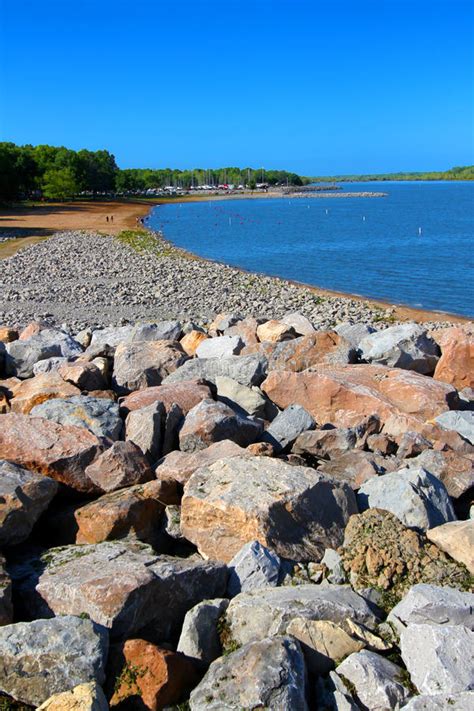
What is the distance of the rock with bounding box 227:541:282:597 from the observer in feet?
18.3

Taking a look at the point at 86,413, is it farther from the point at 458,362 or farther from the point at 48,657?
the point at 458,362

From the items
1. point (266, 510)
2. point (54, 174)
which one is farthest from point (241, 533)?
point (54, 174)

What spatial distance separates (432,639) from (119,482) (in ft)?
11.4

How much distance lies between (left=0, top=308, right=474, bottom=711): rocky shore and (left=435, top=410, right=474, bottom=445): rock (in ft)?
0.11

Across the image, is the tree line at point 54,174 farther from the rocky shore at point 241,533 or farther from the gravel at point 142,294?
the rocky shore at point 241,533

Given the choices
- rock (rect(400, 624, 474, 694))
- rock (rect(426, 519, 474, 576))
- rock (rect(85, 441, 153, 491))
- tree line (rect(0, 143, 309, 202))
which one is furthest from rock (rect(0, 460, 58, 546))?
tree line (rect(0, 143, 309, 202))

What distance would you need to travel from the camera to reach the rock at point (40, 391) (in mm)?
9188

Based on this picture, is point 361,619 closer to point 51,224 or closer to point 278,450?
point 278,450

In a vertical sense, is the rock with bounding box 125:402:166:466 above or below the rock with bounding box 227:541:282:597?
above

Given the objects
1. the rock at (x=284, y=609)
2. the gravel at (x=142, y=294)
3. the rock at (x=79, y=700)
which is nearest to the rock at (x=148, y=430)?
the rock at (x=284, y=609)

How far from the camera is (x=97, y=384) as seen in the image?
33.7 feet

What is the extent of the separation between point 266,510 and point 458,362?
601cm

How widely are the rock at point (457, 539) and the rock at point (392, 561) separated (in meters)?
0.07

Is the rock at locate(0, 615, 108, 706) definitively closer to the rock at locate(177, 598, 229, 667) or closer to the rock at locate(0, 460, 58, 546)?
the rock at locate(177, 598, 229, 667)
